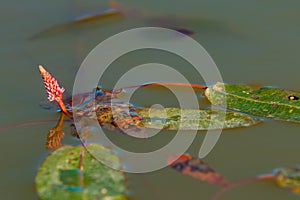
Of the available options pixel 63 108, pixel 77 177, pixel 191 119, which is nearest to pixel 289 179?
pixel 191 119

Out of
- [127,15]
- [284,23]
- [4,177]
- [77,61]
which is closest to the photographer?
[4,177]

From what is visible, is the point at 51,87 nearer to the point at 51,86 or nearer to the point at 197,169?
the point at 51,86

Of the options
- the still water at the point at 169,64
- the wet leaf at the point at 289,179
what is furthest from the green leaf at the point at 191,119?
the wet leaf at the point at 289,179

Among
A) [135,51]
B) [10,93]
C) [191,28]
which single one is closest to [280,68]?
[191,28]

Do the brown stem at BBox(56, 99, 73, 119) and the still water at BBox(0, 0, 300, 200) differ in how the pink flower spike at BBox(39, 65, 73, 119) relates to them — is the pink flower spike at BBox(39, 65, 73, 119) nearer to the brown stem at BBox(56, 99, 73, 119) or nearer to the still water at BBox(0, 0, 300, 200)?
the brown stem at BBox(56, 99, 73, 119)

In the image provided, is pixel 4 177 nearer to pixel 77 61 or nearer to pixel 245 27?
pixel 77 61
